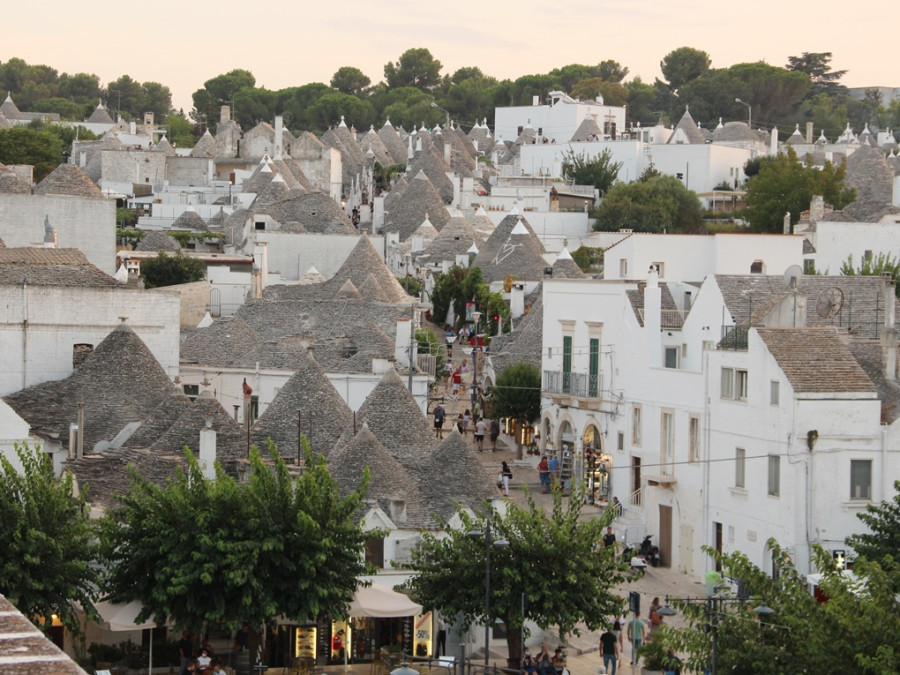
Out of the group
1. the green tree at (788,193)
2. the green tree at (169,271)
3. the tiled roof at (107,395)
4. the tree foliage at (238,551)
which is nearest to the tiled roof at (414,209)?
the green tree at (788,193)

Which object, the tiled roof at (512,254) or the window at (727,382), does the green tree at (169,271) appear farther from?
the window at (727,382)

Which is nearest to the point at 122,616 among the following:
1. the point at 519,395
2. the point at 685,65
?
the point at 519,395

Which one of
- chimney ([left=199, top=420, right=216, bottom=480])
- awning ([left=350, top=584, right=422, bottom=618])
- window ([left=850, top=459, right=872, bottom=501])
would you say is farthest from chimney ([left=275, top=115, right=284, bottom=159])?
awning ([left=350, top=584, right=422, bottom=618])

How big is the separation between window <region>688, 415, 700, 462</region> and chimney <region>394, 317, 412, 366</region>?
13646 millimetres

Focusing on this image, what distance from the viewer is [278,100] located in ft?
566

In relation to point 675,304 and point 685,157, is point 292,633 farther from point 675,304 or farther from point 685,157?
point 685,157

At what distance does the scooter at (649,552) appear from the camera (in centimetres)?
4219

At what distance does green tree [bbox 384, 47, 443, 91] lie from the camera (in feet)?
632

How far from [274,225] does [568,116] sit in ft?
147

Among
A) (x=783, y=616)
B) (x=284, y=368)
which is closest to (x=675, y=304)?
(x=284, y=368)

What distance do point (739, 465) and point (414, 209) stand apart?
5804cm

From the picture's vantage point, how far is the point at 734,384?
40.9 meters

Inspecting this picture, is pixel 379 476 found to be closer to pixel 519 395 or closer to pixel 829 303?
pixel 829 303

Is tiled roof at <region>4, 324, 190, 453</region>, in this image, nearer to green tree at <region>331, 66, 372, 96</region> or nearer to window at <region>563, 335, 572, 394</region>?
window at <region>563, 335, 572, 394</region>
